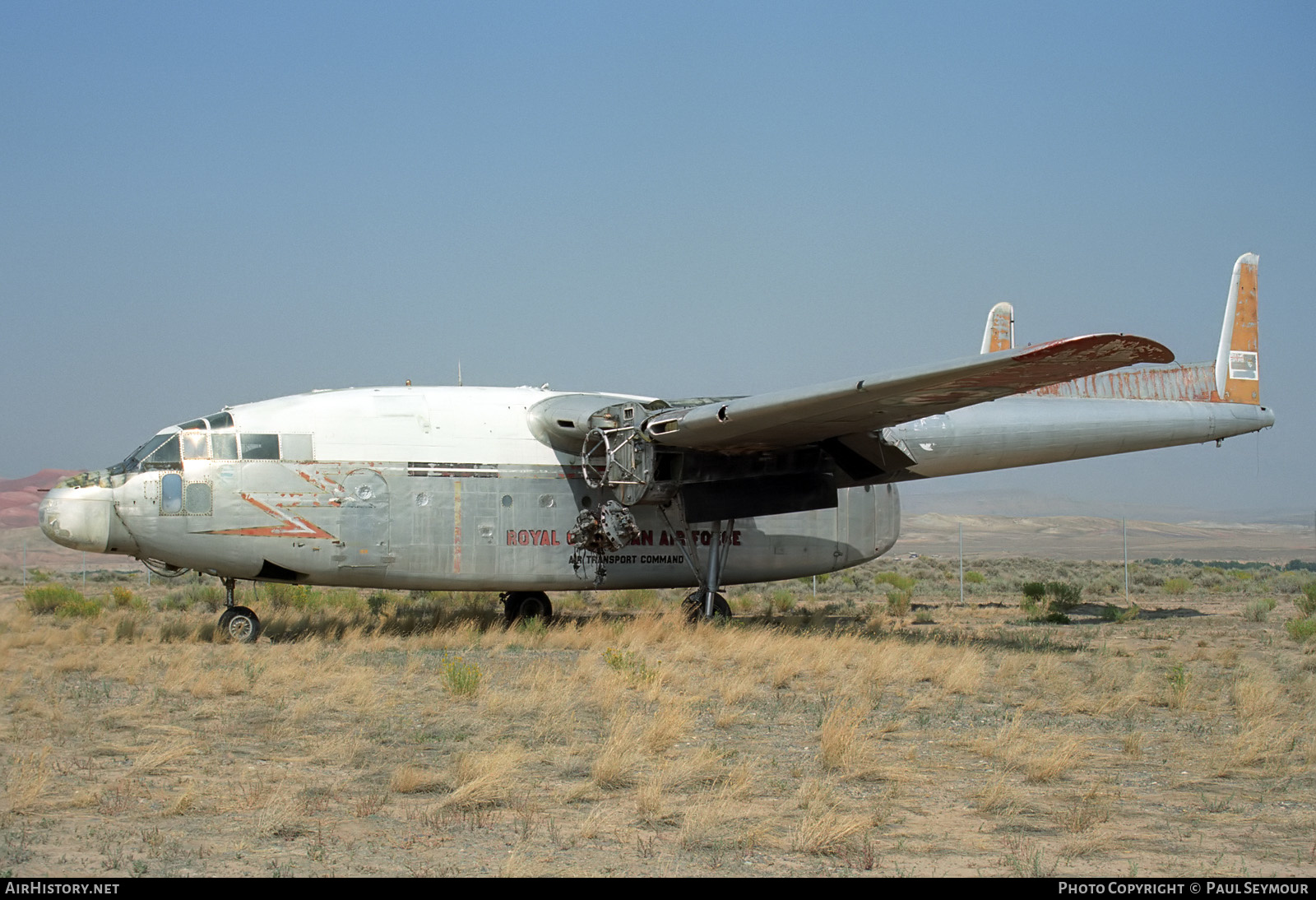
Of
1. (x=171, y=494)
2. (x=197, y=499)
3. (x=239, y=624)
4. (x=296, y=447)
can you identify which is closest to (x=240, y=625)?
(x=239, y=624)

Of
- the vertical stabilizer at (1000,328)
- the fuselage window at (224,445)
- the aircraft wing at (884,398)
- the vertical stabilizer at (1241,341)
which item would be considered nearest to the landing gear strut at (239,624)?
the fuselage window at (224,445)

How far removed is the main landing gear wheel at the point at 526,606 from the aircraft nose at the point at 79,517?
743cm

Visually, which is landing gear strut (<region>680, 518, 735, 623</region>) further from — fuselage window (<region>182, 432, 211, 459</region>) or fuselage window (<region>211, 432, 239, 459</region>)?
fuselage window (<region>182, 432, 211, 459</region>)

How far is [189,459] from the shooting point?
17.0 metres

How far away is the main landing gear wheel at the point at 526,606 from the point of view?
70.0ft

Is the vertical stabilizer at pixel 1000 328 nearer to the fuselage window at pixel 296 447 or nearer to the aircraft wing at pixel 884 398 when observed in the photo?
the aircraft wing at pixel 884 398

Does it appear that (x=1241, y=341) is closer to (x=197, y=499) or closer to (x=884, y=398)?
(x=884, y=398)

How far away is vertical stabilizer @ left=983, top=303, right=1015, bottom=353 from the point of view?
74.7 feet

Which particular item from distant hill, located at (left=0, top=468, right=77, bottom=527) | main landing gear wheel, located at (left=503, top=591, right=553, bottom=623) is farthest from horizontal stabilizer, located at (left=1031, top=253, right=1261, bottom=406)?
distant hill, located at (left=0, top=468, right=77, bottom=527)

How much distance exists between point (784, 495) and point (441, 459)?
5.89 m

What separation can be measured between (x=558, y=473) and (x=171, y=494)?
6.07 metres

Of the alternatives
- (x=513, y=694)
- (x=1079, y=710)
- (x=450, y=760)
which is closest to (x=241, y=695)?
(x=513, y=694)

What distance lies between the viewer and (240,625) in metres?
17.5

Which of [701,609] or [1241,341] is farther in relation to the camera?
[1241,341]
